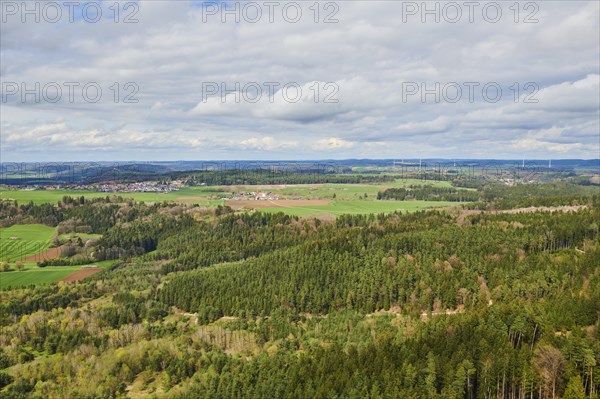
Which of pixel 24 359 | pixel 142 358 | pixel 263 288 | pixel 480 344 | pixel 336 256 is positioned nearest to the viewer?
pixel 480 344

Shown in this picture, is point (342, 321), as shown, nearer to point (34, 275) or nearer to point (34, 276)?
point (34, 276)

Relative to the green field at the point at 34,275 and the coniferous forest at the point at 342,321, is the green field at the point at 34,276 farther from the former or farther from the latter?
the coniferous forest at the point at 342,321

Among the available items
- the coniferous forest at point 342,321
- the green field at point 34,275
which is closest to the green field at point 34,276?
the green field at point 34,275

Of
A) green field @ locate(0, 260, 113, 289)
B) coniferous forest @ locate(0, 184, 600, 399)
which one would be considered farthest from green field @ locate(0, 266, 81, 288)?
coniferous forest @ locate(0, 184, 600, 399)

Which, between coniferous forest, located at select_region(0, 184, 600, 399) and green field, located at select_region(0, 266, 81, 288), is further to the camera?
green field, located at select_region(0, 266, 81, 288)

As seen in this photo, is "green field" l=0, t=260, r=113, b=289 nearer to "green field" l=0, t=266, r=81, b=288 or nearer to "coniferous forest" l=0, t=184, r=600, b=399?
"green field" l=0, t=266, r=81, b=288

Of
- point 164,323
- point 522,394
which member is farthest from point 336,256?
point 522,394

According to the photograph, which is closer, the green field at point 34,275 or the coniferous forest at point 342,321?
the coniferous forest at point 342,321

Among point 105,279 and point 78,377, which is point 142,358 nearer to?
point 78,377
